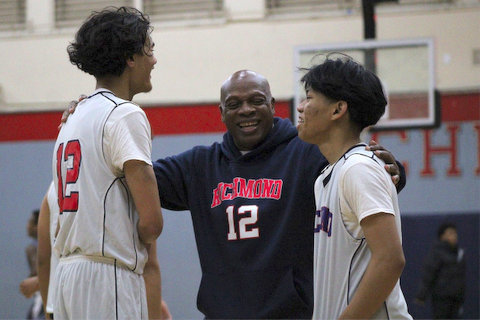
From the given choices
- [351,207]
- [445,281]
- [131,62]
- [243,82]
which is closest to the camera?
[351,207]

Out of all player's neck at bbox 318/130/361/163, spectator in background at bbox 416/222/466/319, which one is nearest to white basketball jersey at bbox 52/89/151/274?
player's neck at bbox 318/130/361/163

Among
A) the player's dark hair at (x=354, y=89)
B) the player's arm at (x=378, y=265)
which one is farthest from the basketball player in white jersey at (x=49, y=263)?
the player's arm at (x=378, y=265)

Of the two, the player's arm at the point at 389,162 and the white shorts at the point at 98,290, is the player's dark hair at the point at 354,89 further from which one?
the white shorts at the point at 98,290

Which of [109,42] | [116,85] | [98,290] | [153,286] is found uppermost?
[109,42]

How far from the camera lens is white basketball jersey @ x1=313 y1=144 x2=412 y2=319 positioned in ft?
8.54

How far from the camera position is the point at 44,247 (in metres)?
4.46

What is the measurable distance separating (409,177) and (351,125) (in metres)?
9.48

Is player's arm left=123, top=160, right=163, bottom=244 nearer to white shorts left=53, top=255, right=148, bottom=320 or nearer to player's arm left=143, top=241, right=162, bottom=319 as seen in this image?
white shorts left=53, top=255, right=148, bottom=320

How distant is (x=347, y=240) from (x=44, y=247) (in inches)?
93.1

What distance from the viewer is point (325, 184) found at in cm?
286

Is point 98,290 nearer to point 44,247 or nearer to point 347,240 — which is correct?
point 347,240

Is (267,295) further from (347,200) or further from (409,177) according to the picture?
(409,177)

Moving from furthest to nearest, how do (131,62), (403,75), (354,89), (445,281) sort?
(445,281), (403,75), (131,62), (354,89)

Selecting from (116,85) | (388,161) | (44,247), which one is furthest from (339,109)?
(44,247)
